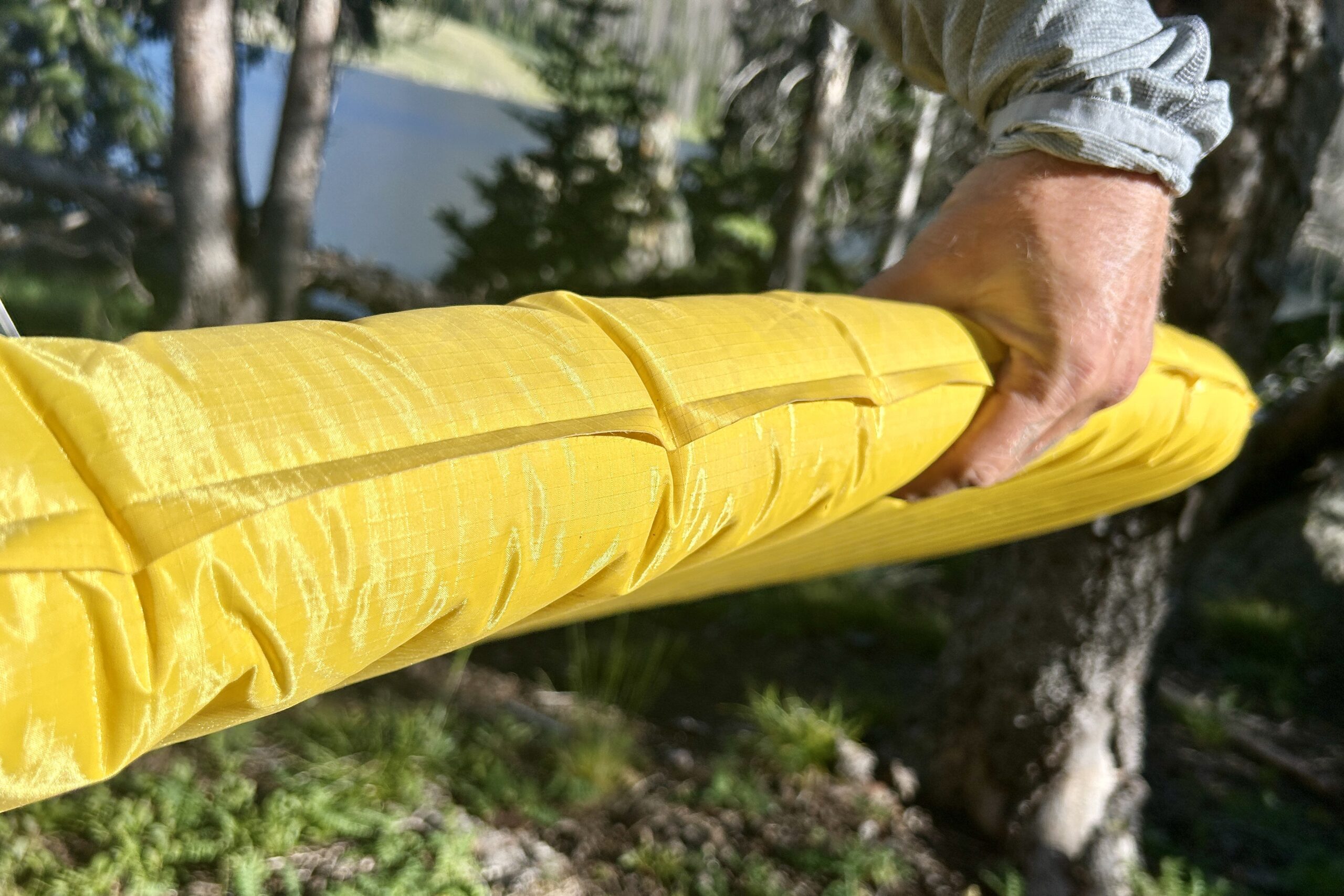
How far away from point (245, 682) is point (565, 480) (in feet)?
0.67

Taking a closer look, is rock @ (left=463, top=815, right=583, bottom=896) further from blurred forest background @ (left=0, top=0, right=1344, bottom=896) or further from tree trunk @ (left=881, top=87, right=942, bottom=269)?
tree trunk @ (left=881, top=87, right=942, bottom=269)

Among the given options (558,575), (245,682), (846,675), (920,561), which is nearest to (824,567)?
(558,575)

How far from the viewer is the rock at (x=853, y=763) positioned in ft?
7.55

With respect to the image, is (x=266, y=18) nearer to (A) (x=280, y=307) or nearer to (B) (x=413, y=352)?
(A) (x=280, y=307)

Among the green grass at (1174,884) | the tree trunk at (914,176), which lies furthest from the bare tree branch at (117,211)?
the tree trunk at (914,176)

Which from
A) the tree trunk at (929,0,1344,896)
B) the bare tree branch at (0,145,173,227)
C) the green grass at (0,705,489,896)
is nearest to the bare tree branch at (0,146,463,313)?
the bare tree branch at (0,145,173,227)

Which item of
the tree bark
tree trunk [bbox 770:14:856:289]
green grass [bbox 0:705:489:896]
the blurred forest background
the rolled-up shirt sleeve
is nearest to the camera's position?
the rolled-up shirt sleeve

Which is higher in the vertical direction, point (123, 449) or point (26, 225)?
point (123, 449)

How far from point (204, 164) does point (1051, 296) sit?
2.16 metres

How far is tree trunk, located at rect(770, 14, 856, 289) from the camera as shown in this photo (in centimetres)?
458

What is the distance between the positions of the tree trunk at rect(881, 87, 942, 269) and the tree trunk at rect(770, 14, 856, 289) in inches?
41.3

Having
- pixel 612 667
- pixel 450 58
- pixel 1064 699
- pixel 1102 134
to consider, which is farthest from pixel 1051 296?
pixel 450 58

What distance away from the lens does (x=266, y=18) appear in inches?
86.4

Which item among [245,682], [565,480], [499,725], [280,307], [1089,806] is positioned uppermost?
[565,480]
